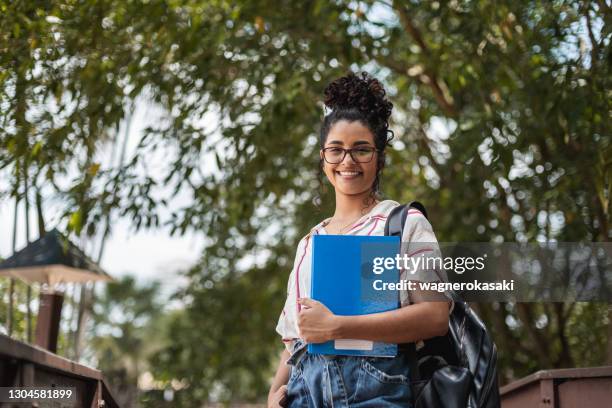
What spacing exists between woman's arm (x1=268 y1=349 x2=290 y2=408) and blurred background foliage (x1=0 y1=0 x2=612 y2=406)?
1.42 m

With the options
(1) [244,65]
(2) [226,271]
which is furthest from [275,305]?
(1) [244,65]

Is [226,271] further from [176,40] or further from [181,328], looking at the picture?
[176,40]

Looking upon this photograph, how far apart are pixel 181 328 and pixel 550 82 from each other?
6.60 meters

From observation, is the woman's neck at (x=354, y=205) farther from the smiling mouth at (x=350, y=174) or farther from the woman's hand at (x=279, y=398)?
the woman's hand at (x=279, y=398)

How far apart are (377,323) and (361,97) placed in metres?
0.67

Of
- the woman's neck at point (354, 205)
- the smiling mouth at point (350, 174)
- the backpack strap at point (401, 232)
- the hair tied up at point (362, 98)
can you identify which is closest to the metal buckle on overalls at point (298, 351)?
the backpack strap at point (401, 232)

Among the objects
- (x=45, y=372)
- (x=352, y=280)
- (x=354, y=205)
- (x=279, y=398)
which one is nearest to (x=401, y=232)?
(x=352, y=280)

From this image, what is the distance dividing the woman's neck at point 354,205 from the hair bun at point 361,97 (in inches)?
8.7

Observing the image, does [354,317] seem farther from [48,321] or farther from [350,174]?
[48,321]

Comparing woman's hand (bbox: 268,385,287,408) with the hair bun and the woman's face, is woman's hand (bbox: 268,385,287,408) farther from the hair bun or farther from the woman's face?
the hair bun

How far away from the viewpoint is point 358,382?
6.39 feet

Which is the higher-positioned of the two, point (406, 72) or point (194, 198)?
point (406, 72)

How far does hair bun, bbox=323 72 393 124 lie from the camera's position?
2.23 m

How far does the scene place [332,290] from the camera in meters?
1.97
